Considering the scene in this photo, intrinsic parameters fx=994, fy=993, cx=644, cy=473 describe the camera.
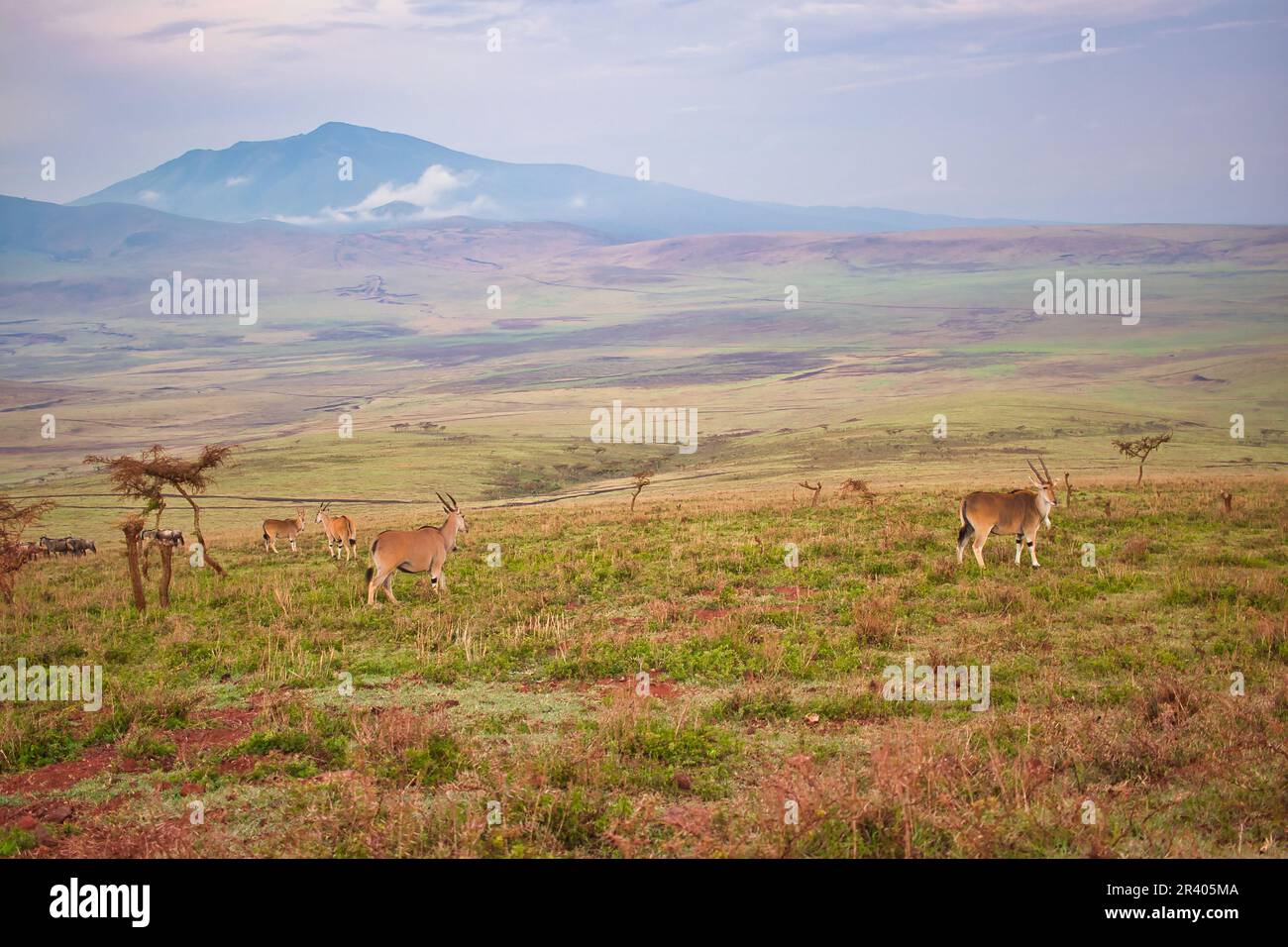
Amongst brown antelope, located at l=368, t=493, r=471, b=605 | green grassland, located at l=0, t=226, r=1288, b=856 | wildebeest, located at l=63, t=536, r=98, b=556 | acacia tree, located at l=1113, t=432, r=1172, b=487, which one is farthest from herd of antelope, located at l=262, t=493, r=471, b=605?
acacia tree, located at l=1113, t=432, r=1172, b=487

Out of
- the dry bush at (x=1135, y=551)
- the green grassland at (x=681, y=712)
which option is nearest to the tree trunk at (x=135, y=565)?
the green grassland at (x=681, y=712)

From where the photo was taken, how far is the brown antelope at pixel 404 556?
15539 millimetres

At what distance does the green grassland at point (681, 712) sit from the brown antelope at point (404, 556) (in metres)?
0.49

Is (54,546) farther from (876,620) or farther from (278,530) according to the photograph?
(876,620)

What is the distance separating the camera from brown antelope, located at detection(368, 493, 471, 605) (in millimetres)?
15539

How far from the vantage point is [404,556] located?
15.8 m

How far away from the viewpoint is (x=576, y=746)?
9.00 m

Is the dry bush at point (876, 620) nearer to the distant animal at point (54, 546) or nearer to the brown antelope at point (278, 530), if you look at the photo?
the brown antelope at point (278, 530)

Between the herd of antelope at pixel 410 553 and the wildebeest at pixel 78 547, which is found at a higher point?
the herd of antelope at pixel 410 553

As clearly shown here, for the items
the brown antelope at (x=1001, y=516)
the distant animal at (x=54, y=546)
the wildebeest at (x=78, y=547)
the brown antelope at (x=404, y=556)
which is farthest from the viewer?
the wildebeest at (x=78, y=547)

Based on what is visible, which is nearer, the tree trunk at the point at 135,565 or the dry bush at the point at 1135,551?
the tree trunk at the point at 135,565
